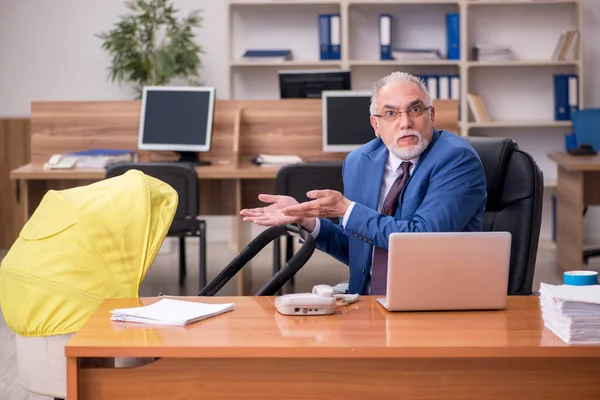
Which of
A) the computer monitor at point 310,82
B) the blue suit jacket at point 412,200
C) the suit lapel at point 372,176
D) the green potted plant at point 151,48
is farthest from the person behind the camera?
the green potted plant at point 151,48

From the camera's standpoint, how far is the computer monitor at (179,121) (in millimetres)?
5406

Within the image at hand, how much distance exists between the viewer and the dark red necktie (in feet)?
8.98

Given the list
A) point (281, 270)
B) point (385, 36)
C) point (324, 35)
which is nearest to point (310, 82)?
point (324, 35)

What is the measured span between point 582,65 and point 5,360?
4.64m

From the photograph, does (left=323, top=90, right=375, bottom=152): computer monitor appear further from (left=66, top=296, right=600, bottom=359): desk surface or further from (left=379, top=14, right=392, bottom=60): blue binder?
(left=66, top=296, right=600, bottom=359): desk surface

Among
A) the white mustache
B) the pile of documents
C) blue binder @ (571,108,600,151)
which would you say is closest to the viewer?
the white mustache

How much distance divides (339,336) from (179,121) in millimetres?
3619

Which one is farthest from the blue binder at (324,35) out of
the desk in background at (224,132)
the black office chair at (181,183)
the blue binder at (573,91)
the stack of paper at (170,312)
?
the stack of paper at (170,312)

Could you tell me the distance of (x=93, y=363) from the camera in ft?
6.77

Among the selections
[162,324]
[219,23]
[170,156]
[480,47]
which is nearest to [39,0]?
[219,23]

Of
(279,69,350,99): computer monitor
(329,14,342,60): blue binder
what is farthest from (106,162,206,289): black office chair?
(329,14,342,60): blue binder

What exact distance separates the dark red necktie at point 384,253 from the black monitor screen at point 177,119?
2.67 m

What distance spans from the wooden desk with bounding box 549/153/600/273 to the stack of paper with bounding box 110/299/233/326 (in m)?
3.63

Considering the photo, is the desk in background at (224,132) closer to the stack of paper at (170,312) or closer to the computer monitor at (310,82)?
the computer monitor at (310,82)
